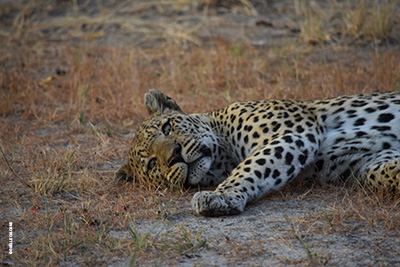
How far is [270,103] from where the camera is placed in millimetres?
5461

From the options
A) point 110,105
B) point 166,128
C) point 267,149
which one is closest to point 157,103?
point 166,128

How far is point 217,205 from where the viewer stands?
170 inches

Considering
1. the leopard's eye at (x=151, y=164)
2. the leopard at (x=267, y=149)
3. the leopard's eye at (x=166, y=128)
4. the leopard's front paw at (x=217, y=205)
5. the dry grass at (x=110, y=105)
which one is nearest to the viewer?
the dry grass at (x=110, y=105)

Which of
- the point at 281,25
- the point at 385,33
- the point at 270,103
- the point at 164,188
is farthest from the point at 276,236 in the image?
the point at 281,25

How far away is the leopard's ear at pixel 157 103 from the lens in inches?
222

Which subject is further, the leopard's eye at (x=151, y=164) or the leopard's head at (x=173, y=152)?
the leopard's eye at (x=151, y=164)

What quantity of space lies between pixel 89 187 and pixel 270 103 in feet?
6.05

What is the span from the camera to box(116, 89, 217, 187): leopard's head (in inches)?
192

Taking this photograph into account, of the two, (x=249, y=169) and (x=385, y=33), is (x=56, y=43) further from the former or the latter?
(x=249, y=169)

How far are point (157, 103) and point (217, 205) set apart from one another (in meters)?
1.66

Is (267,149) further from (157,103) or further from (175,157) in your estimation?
(157,103)

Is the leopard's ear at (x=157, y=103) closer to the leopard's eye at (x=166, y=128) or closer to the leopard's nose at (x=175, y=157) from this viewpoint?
the leopard's eye at (x=166, y=128)

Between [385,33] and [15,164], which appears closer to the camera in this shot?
[15,164]

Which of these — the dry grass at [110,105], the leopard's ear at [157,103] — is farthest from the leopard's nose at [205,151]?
the leopard's ear at [157,103]
